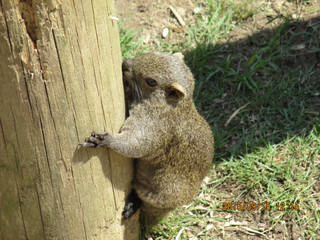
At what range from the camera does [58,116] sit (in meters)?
3.04

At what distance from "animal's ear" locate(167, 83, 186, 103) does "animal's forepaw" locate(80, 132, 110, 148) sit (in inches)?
35.1

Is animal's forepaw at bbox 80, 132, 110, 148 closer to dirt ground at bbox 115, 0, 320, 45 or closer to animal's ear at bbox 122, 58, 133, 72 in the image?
animal's ear at bbox 122, 58, 133, 72

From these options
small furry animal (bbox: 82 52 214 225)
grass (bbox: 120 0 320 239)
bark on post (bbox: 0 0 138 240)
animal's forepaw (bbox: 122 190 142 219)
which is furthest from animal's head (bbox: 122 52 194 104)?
grass (bbox: 120 0 320 239)

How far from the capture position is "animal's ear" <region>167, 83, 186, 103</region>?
3888 mm

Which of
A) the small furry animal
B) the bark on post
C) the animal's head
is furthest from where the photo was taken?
the animal's head

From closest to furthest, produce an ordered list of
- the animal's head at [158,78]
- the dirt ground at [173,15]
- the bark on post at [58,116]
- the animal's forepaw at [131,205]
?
the bark on post at [58,116], the animal's head at [158,78], the animal's forepaw at [131,205], the dirt ground at [173,15]

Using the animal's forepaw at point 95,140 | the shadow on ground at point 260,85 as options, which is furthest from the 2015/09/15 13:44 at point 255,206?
the animal's forepaw at point 95,140

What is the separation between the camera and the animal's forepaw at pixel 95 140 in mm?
3266

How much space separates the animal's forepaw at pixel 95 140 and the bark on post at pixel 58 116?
50 mm

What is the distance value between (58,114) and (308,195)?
127 inches

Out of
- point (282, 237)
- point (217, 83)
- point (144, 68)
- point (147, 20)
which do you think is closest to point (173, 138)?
point (144, 68)

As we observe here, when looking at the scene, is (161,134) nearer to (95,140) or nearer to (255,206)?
(95,140)

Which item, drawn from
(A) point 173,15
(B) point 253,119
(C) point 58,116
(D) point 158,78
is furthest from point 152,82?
(A) point 173,15

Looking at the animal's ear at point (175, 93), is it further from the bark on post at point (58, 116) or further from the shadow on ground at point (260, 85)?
the shadow on ground at point (260, 85)
